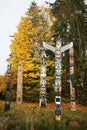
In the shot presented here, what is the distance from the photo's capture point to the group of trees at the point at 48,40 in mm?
24656

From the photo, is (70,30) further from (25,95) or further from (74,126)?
(74,126)

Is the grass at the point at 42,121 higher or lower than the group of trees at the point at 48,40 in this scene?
lower

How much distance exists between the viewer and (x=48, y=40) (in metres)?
26.8

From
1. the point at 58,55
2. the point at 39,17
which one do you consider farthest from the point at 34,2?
the point at 58,55

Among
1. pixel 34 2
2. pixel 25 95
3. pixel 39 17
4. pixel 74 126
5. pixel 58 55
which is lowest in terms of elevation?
pixel 74 126

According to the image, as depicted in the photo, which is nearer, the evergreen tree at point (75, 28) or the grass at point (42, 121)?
the grass at point (42, 121)

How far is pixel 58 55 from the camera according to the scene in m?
16.6

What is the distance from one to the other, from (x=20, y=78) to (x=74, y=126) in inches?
275

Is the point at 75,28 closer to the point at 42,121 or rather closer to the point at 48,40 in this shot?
the point at 48,40

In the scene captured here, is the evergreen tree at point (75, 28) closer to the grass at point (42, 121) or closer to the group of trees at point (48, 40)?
the group of trees at point (48, 40)

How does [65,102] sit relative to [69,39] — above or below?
below

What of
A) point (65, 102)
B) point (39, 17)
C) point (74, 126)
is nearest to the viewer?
point (74, 126)

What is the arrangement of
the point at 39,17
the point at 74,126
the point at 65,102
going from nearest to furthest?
the point at 74,126
the point at 65,102
the point at 39,17

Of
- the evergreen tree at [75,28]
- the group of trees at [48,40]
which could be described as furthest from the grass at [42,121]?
the group of trees at [48,40]
